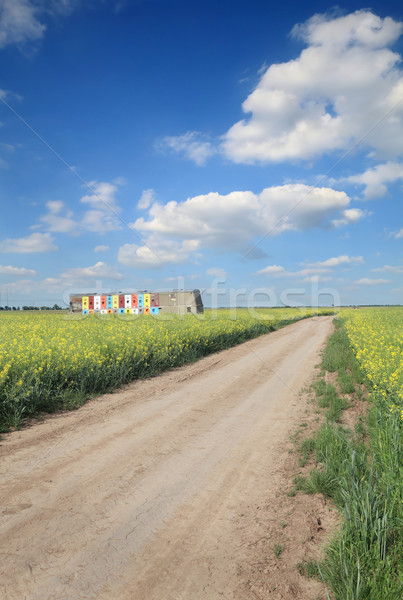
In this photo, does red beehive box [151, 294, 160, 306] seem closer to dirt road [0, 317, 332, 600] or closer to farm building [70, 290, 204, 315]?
farm building [70, 290, 204, 315]

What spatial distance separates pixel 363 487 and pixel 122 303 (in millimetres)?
42570

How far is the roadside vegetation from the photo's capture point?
2828mm

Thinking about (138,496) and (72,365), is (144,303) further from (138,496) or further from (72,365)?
(138,496)

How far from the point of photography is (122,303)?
147 feet

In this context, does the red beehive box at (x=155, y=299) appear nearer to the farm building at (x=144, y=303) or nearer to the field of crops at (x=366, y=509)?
the farm building at (x=144, y=303)

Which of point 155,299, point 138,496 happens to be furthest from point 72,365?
point 155,299

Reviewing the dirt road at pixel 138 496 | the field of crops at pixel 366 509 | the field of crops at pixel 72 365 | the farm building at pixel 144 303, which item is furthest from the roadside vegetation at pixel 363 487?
the farm building at pixel 144 303

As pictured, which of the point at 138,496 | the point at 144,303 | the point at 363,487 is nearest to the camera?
the point at 363,487

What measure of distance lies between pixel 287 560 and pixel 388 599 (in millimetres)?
906

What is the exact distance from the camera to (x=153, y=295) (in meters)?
44.2

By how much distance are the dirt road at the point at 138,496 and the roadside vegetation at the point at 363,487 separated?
2.05ft

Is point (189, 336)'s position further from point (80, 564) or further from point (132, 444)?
point (80, 564)

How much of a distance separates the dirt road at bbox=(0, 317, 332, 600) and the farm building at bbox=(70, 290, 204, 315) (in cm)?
3495

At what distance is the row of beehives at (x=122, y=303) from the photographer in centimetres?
4352
